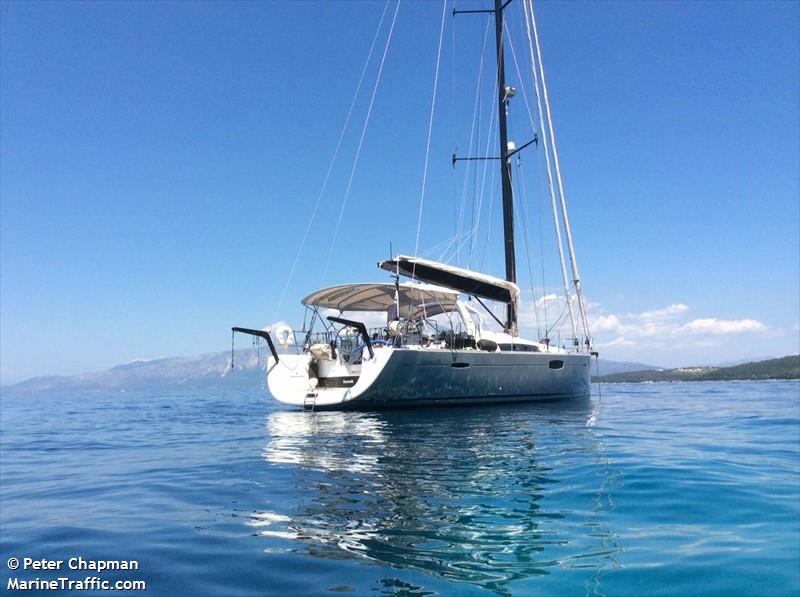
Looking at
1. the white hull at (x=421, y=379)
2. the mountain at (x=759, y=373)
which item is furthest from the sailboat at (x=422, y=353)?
the mountain at (x=759, y=373)

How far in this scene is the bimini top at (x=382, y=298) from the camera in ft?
69.2

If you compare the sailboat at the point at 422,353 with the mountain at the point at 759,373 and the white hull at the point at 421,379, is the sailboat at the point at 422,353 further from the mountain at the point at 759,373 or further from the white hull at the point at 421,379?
the mountain at the point at 759,373

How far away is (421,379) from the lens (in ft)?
60.8

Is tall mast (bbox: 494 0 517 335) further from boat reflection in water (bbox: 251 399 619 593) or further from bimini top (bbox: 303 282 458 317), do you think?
boat reflection in water (bbox: 251 399 619 593)

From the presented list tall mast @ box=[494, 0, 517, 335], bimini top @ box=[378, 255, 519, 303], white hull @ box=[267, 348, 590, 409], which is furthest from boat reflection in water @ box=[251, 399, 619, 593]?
tall mast @ box=[494, 0, 517, 335]

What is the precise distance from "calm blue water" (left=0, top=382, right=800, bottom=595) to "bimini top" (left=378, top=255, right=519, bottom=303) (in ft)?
34.4

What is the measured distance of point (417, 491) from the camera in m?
6.73

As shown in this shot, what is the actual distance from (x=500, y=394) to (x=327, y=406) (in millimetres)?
7100

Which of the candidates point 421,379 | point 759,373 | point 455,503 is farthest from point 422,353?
point 759,373

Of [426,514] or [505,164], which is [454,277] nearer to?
[505,164]

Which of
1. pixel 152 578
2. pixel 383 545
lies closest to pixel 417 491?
pixel 383 545

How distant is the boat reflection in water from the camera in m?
4.33

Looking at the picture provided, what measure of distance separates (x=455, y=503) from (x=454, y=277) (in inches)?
693

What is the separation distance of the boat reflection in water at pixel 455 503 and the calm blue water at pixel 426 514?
1.1 inches
